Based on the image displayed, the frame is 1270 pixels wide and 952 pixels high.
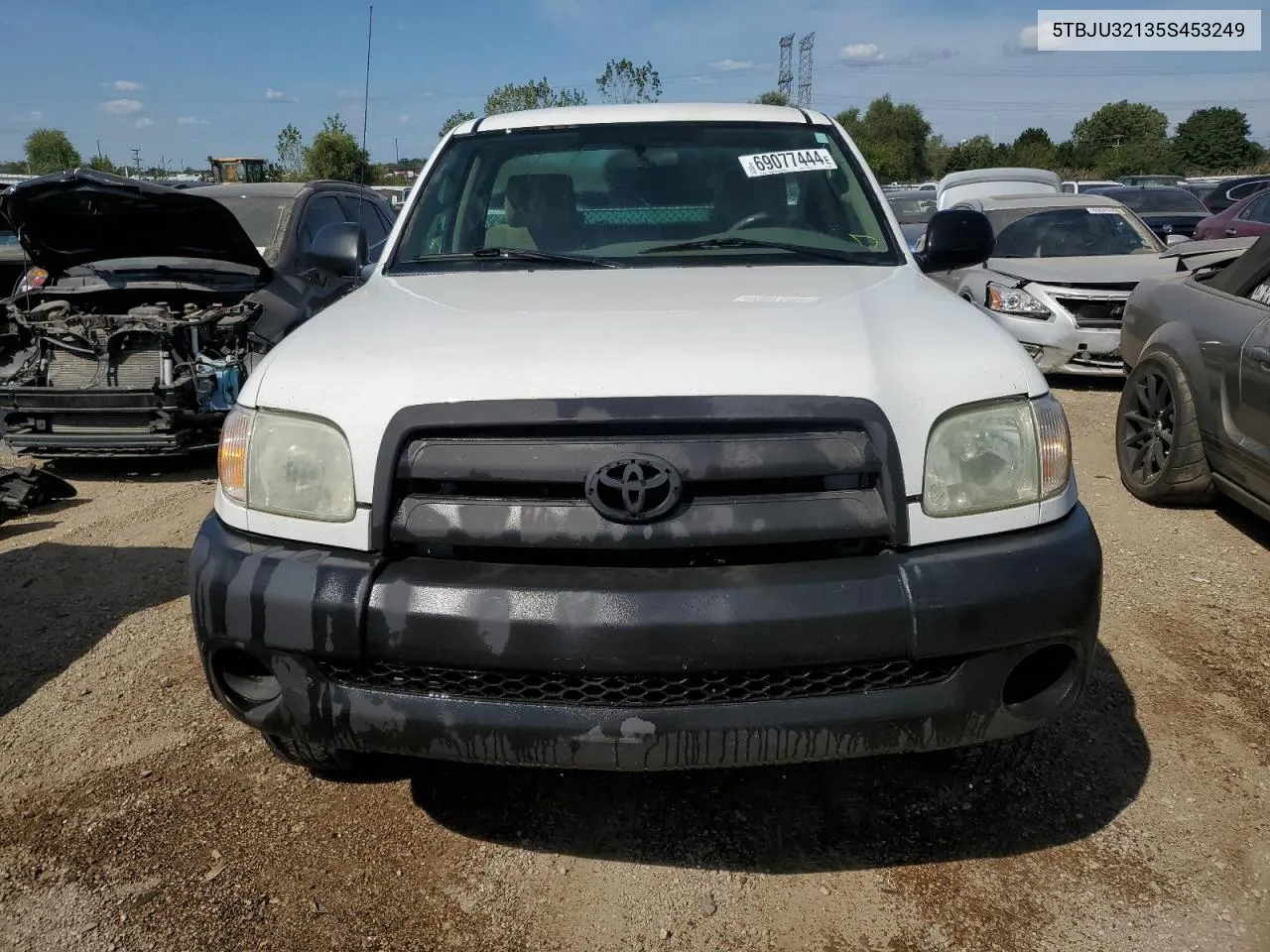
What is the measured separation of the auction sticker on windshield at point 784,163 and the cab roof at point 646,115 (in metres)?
0.20

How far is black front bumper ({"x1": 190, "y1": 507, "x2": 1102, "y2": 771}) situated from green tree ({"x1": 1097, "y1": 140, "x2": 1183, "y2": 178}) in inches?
2502

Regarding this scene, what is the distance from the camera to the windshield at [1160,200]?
16859 millimetres

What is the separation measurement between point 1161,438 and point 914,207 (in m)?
11.4

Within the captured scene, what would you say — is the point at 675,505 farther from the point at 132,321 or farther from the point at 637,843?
the point at 132,321

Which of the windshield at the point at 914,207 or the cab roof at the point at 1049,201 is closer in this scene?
the cab roof at the point at 1049,201

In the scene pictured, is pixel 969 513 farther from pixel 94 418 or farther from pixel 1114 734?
pixel 94 418

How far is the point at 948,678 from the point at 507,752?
0.95m

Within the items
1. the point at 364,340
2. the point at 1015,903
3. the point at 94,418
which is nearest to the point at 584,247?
the point at 364,340

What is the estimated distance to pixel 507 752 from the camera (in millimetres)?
2088

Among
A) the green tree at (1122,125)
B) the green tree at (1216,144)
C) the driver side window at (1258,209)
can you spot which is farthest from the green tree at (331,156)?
the green tree at (1122,125)

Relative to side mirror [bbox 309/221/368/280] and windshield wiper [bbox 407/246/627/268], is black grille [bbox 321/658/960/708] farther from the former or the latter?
side mirror [bbox 309/221/368/280]

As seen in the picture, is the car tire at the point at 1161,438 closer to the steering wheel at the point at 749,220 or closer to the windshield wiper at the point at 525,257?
the steering wheel at the point at 749,220

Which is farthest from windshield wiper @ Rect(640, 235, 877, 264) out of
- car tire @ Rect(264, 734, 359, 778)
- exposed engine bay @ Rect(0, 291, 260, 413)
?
exposed engine bay @ Rect(0, 291, 260, 413)

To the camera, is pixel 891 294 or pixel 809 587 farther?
pixel 891 294
